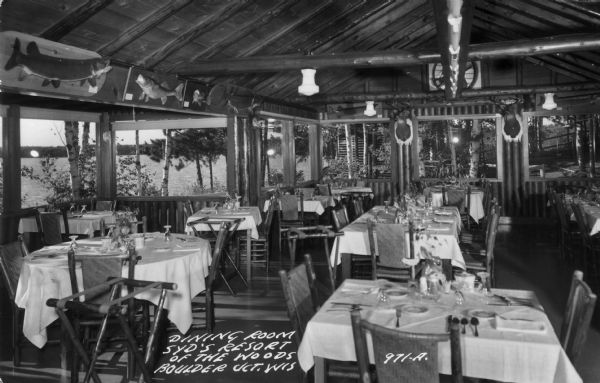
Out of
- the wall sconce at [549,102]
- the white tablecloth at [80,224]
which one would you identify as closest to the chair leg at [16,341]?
the white tablecloth at [80,224]

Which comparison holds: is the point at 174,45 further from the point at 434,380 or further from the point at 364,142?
the point at 364,142

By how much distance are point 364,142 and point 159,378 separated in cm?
1233

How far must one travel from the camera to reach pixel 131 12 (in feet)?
17.3

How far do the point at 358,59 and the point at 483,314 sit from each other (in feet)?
17.2

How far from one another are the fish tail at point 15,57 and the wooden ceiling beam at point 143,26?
122 cm

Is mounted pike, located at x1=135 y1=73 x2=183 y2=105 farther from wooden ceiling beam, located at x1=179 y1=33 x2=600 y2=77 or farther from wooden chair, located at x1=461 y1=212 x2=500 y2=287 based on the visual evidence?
wooden chair, located at x1=461 y1=212 x2=500 y2=287

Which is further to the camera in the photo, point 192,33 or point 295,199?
point 295,199

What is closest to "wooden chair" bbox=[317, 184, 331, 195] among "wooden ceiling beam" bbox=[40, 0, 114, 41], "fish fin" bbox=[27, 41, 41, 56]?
"wooden ceiling beam" bbox=[40, 0, 114, 41]

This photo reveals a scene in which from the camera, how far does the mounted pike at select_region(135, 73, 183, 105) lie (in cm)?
636

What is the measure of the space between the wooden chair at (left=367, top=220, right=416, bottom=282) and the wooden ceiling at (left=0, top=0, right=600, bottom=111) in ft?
6.75

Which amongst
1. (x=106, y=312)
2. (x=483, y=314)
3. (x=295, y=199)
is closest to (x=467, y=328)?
(x=483, y=314)

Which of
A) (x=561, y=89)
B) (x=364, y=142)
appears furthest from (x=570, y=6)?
(x=364, y=142)

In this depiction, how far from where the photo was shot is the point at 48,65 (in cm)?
470

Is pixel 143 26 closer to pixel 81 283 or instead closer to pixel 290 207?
pixel 81 283
